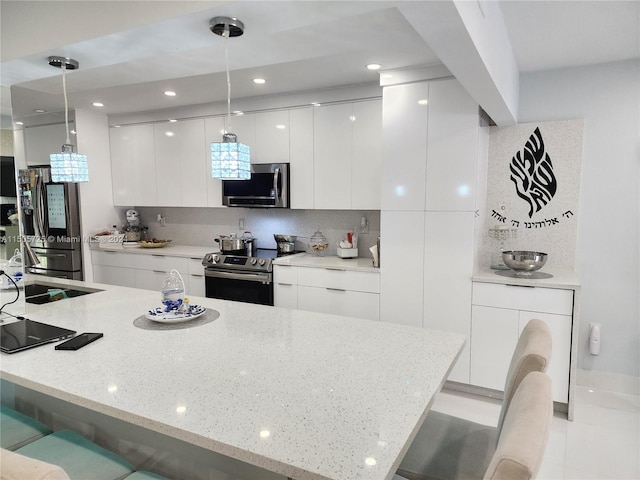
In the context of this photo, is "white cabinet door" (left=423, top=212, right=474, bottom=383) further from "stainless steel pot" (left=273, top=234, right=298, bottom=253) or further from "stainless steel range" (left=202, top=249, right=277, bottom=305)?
"stainless steel pot" (left=273, top=234, right=298, bottom=253)

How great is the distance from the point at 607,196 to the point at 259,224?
3228 mm

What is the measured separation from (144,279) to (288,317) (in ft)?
9.99

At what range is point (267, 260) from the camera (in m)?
3.79

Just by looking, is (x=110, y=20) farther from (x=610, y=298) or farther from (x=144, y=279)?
(x=610, y=298)

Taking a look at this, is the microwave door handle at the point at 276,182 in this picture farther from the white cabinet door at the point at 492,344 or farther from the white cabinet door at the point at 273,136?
the white cabinet door at the point at 492,344

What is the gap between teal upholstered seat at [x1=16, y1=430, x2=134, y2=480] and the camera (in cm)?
135

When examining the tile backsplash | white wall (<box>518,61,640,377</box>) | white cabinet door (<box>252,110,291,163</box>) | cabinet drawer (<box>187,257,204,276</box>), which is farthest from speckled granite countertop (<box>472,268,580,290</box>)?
cabinet drawer (<box>187,257,204,276</box>)

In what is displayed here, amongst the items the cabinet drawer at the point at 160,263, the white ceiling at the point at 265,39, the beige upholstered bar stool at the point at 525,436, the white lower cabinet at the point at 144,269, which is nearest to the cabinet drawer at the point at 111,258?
the white lower cabinet at the point at 144,269

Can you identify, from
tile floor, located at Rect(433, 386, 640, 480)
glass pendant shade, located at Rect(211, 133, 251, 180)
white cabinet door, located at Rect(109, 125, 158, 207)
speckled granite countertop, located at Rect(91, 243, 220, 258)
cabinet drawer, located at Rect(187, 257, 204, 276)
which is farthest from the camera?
white cabinet door, located at Rect(109, 125, 158, 207)

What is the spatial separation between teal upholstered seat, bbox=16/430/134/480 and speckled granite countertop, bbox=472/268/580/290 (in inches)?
99.3

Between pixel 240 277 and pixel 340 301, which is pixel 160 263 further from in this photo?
pixel 340 301

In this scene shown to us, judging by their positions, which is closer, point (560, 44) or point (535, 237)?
point (560, 44)

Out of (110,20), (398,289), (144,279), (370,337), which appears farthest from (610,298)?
(144,279)

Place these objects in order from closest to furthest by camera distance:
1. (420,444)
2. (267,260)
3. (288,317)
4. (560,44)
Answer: (420,444) → (288,317) → (560,44) → (267,260)
